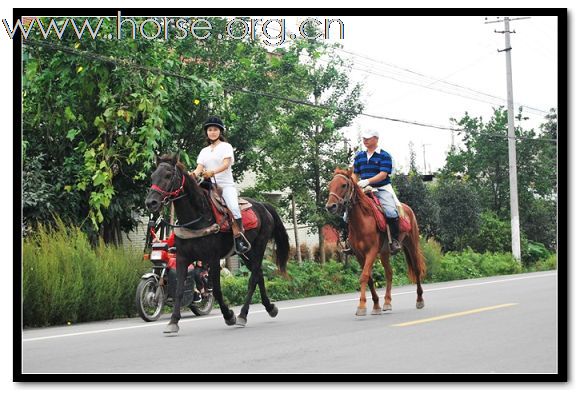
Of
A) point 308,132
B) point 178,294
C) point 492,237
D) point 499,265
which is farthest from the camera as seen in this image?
point 492,237

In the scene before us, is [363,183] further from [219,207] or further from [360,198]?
[219,207]

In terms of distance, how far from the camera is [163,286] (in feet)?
47.0

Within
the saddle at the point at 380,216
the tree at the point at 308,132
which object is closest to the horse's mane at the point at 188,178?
the saddle at the point at 380,216

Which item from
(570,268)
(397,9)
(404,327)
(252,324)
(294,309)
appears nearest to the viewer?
(570,268)

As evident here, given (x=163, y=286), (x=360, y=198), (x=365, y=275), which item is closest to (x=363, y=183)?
(x=360, y=198)

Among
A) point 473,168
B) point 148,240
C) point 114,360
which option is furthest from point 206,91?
point 473,168

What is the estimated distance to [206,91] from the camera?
18.1 m

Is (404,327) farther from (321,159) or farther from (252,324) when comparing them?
(321,159)

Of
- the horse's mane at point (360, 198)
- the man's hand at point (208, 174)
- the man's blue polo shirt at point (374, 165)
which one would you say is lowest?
the horse's mane at point (360, 198)

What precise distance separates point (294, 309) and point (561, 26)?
9563 mm

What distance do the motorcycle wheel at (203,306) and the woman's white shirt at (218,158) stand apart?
3.49m

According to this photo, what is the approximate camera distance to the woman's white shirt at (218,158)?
37.9ft

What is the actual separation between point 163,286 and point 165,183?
13.2 feet

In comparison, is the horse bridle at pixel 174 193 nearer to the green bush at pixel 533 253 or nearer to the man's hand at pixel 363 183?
the man's hand at pixel 363 183
